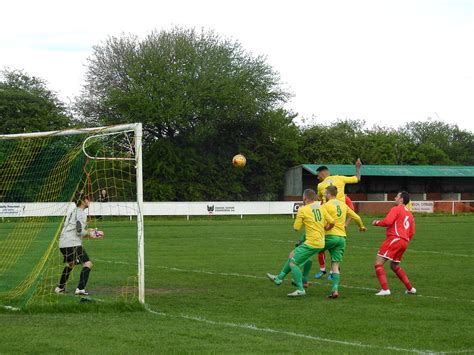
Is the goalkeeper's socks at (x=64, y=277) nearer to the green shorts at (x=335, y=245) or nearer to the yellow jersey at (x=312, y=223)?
the yellow jersey at (x=312, y=223)

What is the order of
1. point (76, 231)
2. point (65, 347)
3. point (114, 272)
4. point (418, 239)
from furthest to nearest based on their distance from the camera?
1. point (418, 239)
2. point (114, 272)
3. point (76, 231)
4. point (65, 347)

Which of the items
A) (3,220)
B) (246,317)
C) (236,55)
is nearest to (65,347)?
(246,317)

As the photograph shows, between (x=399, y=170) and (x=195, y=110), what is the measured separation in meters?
16.2

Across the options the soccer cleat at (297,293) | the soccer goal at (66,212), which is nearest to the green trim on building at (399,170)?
the soccer goal at (66,212)

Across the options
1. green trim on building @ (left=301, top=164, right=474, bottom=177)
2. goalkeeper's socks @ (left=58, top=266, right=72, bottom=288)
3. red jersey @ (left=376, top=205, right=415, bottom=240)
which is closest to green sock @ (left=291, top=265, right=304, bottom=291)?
red jersey @ (left=376, top=205, right=415, bottom=240)

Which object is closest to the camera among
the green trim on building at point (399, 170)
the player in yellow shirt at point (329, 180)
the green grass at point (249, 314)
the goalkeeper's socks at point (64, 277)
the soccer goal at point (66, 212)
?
the green grass at point (249, 314)

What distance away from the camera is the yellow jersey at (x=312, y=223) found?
1493 cm

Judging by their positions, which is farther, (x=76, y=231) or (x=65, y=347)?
(x=76, y=231)

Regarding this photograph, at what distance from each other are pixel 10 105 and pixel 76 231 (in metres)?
52.3

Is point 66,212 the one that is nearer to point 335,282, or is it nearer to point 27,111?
point 335,282

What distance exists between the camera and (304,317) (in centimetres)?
1246

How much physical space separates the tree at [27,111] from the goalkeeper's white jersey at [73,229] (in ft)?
167

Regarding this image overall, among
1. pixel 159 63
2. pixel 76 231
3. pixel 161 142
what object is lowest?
pixel 76 231

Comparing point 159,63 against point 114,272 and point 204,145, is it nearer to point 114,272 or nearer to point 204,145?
point 204,145
